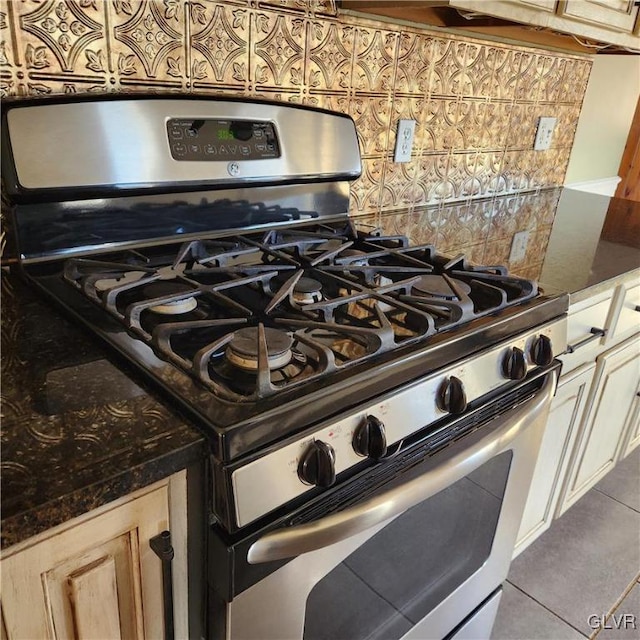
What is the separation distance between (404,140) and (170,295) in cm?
94

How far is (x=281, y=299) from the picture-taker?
802 mm

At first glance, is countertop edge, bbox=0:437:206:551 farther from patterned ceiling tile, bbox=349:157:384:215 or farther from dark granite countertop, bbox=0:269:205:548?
patterned ceiling tile, bbox=349:157:384:215

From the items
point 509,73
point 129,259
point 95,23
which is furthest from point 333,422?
point 509,73

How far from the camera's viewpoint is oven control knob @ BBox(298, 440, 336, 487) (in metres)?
0.62

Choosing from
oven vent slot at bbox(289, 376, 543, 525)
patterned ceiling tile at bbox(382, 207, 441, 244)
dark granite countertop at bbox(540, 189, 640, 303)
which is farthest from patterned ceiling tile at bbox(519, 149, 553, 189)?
oven vent slot at bbox(289, 376, 543, 525)

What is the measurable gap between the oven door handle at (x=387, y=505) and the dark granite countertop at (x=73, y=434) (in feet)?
0.49

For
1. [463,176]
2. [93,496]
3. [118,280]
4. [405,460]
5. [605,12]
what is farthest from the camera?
[463,176]

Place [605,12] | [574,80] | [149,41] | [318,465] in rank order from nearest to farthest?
[318,465]
[149,41]
[605,12]
[574,80]

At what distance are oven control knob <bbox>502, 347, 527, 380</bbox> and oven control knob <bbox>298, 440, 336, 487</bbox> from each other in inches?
14.2

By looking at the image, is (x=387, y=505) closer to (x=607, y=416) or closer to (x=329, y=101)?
(x=329, y=101)

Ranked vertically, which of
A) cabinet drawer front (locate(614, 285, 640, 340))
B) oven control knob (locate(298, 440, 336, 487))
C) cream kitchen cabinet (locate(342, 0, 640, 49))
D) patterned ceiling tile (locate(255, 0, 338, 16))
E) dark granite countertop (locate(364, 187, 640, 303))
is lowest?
cabinet drawer front (locate(614, 285, 640, 340))

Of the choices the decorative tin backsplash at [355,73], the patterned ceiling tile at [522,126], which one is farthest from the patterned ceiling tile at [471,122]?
the patterned ceiling tile at [522,126]

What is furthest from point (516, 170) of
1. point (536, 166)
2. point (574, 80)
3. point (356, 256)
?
point (356, 256)

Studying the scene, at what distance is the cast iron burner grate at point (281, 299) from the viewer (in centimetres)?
67
